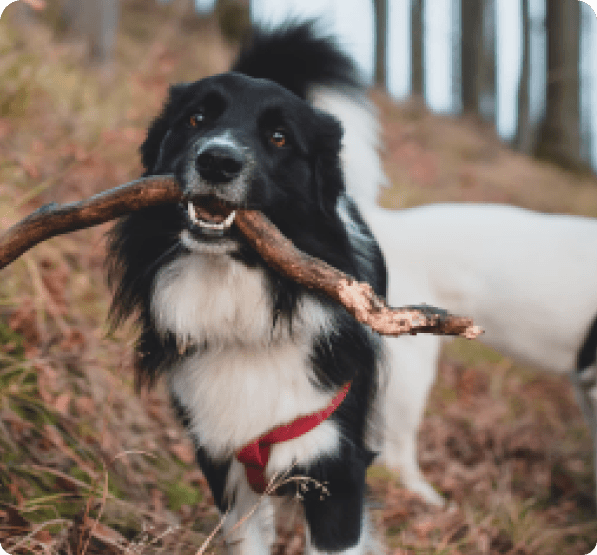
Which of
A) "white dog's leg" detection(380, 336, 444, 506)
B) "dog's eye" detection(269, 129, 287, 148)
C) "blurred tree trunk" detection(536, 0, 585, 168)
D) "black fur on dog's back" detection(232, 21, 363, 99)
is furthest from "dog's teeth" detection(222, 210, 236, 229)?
"blurred tree trunk" detection(536, 0, 585, 168)

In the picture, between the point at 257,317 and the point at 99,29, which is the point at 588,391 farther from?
the point at 99,29

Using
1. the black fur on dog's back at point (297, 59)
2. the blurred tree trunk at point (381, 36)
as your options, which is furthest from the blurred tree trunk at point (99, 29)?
the blurred tree trunk at point (381, 36)

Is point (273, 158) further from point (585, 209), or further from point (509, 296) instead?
point (585, 209)

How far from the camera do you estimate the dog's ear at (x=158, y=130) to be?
220 centimetres

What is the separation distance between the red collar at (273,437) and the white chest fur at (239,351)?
0.02 meters

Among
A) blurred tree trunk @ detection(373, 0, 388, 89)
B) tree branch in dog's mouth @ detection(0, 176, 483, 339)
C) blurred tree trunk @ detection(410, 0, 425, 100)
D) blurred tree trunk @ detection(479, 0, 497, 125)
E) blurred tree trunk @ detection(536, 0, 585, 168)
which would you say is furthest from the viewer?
blurred tree trunk @ detection(479, 0, 497, 125)

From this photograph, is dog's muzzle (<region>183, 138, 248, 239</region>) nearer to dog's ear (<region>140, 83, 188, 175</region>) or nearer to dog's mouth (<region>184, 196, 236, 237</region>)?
dog's mouth (<region>184, 196, 236, 237</region>)

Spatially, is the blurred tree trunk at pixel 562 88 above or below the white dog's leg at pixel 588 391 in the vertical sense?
above

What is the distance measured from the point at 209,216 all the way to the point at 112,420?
4.82ft

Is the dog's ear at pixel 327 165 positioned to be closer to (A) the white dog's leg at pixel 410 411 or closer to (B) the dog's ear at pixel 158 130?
(B) the dog's ear at pixel 158 130

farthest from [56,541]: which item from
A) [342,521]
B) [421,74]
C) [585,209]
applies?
[421,74]

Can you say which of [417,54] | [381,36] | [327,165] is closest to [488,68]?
[417,54]

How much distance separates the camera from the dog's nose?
5.54 feet

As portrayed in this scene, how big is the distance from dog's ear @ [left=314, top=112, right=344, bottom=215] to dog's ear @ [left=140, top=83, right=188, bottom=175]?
1.72 ft
